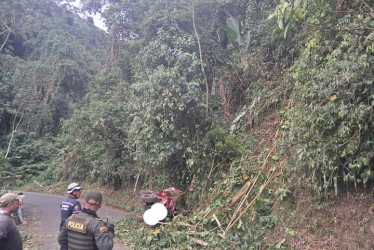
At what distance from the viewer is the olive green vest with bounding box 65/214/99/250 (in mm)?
3303

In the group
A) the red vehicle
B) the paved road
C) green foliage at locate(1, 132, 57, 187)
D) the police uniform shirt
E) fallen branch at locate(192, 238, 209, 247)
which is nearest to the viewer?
the police uniform shirt

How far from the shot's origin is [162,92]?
984 centimetres

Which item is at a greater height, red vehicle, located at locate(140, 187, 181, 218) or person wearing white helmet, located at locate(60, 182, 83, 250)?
person wearing white helmet, located at locate(60, 182, 83, 250)

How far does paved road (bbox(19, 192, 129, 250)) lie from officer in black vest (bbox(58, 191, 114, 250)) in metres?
3.87

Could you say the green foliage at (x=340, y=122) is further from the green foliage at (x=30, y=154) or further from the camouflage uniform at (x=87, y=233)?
the green foliage at (x=30, y=154)

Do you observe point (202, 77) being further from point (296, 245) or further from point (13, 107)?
point (13, 107)

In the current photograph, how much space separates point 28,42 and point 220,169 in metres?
31.7

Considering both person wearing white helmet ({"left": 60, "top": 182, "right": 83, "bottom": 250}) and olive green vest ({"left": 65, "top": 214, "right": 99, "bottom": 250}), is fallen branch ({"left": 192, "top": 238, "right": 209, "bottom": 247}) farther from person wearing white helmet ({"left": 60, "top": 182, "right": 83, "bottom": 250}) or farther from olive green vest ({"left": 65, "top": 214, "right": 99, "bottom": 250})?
olive green vest ({"left": 65, "top": 214, "right": 99, "bottom": 250})

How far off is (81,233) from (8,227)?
865 mm

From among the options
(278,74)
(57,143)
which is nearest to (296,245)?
(278,74)

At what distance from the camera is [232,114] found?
38.4 feet

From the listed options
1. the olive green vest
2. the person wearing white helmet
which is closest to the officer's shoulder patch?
the olive green vest

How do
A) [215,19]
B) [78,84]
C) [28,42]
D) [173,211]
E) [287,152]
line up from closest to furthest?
[287,152] → [173,211] → [215,19] → [78,84] → [28,42]

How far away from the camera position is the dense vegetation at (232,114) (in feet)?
18.5
